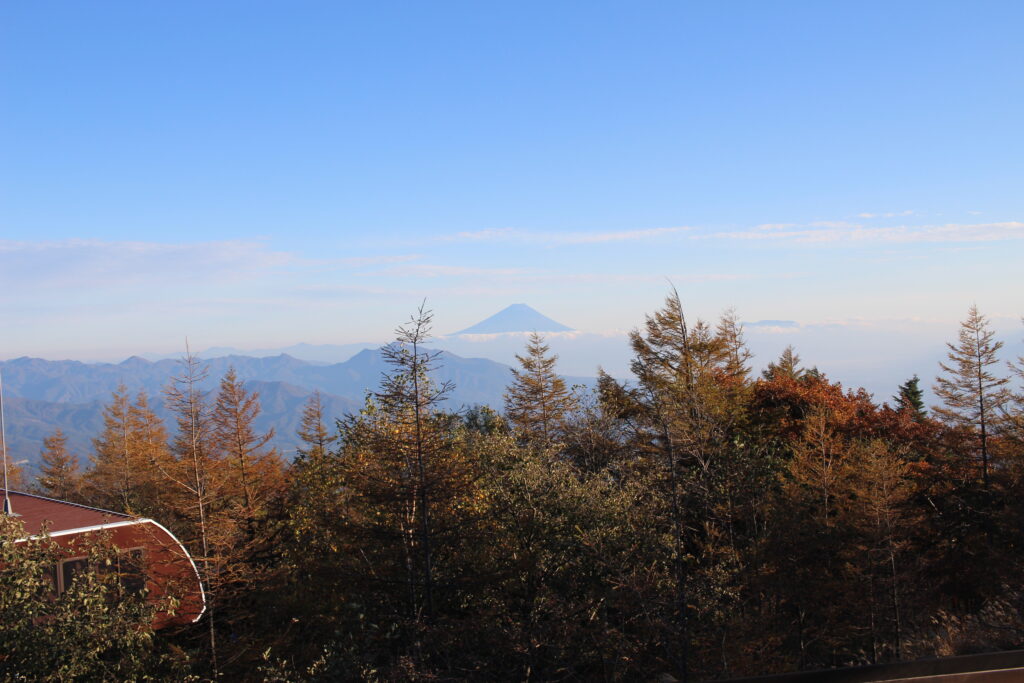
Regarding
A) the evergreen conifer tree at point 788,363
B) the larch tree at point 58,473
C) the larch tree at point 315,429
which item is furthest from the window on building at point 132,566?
the evergreen conifer tree at point 788,363

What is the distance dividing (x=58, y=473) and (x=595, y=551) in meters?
52.6

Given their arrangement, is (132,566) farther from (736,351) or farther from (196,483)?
(736,351)

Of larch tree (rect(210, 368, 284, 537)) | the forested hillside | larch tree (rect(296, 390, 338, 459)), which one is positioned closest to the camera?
the forested hillside

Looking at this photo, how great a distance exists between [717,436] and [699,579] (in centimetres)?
573

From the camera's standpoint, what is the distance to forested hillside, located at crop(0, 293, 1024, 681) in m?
13.3

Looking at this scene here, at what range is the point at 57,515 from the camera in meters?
19.9

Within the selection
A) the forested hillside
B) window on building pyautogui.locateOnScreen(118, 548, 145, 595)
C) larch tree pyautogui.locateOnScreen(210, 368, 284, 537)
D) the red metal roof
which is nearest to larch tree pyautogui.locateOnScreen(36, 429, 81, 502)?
larch tree pyautogui.locateOnScreen(210, 368, 284, 537)

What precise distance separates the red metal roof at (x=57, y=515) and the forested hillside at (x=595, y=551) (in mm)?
2445

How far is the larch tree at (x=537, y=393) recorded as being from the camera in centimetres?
4301

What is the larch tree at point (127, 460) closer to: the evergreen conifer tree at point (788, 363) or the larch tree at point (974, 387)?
the larch tree at point (974, 387)

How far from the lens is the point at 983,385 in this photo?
24.1 meters

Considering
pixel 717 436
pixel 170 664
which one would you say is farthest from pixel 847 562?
pixel 170 664

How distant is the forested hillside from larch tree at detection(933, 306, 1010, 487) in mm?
70

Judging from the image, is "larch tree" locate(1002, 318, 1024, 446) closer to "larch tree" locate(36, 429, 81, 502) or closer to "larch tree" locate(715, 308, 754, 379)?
"larch tree" locate(715, 308, 754, 379)
